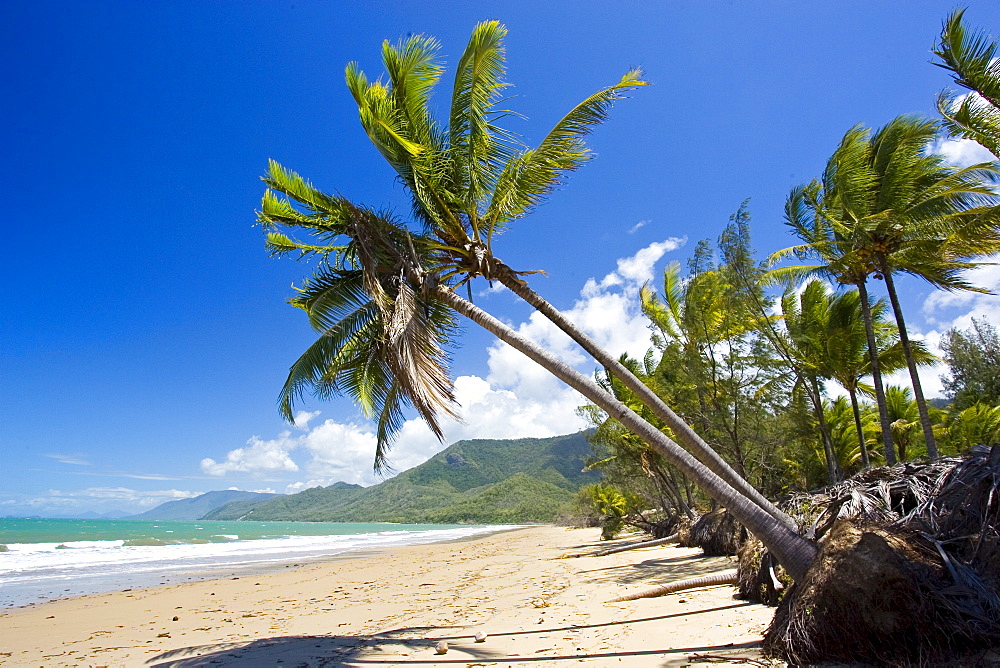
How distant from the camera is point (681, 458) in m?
5.44

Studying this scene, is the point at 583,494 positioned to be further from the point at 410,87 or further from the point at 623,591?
the point at 410,87

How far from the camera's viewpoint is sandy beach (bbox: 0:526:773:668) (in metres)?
5.17

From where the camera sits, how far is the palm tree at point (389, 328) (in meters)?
5.39

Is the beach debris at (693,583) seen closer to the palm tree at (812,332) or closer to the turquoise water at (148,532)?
the palm tree at (812,332)

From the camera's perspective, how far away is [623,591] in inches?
341

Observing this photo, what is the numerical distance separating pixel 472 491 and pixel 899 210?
123999 mm

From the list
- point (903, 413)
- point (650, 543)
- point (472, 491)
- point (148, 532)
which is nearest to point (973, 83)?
point (650, 543)

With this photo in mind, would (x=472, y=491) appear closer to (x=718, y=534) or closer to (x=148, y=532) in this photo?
(x=148, y=532)

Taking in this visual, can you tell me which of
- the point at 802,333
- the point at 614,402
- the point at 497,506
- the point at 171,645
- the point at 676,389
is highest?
the point at 802,333

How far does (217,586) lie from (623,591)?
405 inches

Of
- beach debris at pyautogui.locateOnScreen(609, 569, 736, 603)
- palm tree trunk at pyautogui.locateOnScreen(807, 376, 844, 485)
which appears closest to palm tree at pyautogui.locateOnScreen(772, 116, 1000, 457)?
palm tree trunk at pyautogui.locateOnScreen(807, 376, 844, 485)

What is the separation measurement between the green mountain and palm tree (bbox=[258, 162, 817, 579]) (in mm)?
74350

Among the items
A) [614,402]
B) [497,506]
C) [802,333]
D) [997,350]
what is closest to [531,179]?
[614,402]

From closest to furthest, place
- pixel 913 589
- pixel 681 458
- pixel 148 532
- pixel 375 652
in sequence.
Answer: pixel 913 589 → pixel 681 458 → pixel 375 652 → pixel 148 532
